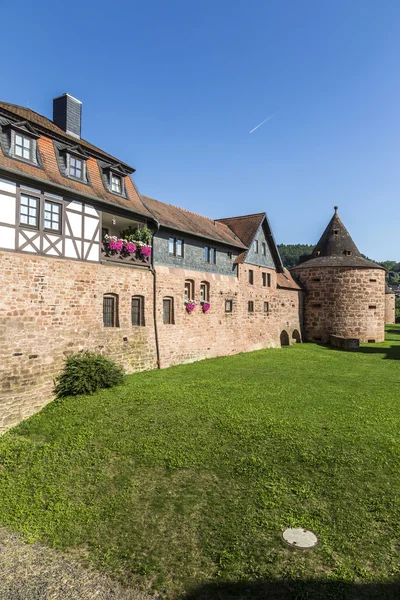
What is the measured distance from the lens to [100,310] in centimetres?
1501

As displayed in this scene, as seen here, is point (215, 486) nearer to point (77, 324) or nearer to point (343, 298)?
point (77, 324)

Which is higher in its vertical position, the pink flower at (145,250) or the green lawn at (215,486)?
the pink flower at (145,250)

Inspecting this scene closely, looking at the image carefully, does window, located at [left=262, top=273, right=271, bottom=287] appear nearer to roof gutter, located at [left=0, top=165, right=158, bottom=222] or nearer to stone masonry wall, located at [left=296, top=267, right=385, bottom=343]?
stone masonry wall, located at [left=296, top=267, right=385, bottom=343]

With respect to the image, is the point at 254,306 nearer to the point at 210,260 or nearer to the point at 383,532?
the point at 210,260

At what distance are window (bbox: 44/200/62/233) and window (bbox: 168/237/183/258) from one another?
6194 millimetres

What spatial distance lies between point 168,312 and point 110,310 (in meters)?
3.59

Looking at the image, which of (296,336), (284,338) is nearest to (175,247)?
(284,338)

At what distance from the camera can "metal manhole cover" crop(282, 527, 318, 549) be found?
577cm

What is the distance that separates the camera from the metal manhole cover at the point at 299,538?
5770 mm

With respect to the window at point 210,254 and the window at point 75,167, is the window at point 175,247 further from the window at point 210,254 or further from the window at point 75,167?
the window at point 75,167

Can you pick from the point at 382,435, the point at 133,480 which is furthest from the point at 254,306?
the point at 133,480

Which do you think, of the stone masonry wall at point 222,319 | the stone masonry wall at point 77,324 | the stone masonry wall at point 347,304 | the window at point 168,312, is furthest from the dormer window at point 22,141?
the stone masonry wall at point 347,304

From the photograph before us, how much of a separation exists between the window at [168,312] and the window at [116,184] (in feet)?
18.2

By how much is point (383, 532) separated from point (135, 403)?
8066 mm
